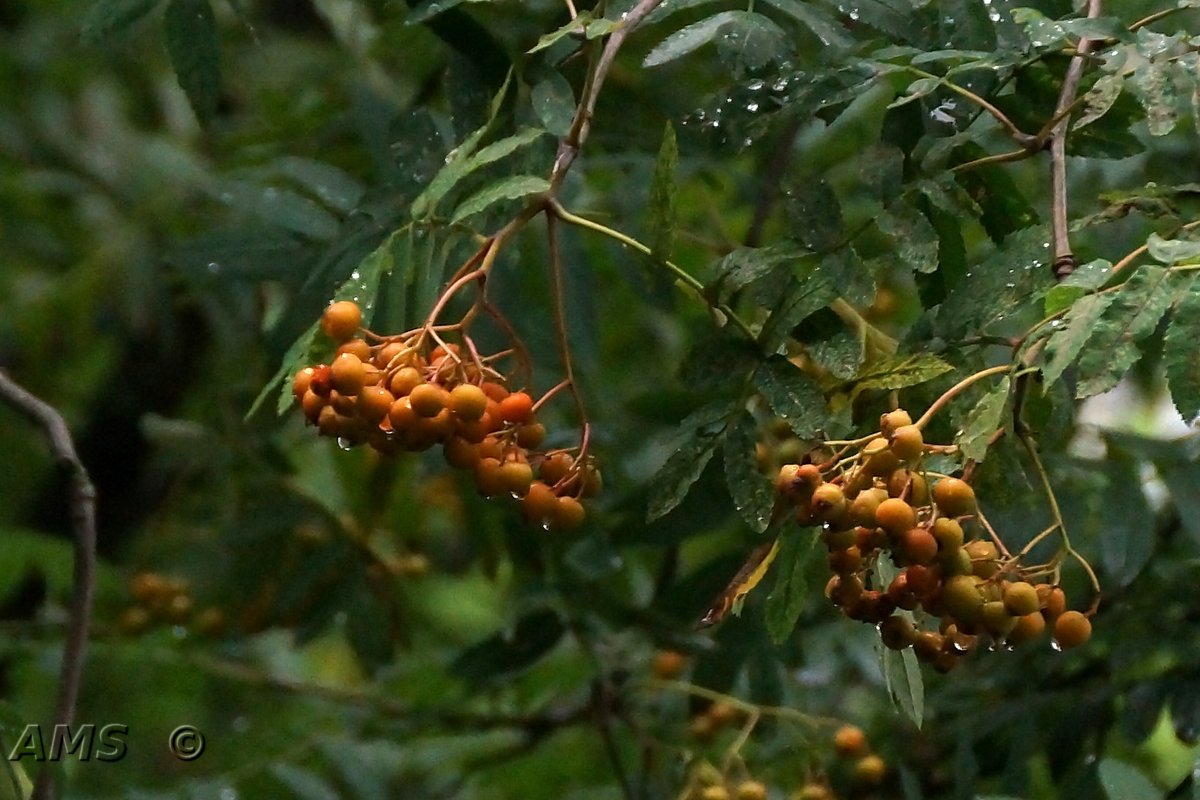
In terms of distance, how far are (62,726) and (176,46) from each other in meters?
0.59

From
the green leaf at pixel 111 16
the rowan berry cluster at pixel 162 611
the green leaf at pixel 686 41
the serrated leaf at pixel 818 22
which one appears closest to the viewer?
the green leaf at pixel 686 41

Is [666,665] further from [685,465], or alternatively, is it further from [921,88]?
[921,88]

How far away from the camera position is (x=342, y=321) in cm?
92

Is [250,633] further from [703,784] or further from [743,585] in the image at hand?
[743,585]

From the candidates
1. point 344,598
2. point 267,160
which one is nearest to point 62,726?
point 344,598

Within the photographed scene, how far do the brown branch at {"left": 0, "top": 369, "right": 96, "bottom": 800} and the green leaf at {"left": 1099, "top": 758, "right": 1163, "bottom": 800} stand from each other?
816mm

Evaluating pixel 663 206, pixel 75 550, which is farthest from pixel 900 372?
pixel 75 550

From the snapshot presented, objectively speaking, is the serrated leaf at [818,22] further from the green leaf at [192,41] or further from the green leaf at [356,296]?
the green leaf at [192,41]

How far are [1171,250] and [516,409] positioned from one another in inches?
16.1

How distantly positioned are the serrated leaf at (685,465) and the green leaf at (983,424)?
0.67ft

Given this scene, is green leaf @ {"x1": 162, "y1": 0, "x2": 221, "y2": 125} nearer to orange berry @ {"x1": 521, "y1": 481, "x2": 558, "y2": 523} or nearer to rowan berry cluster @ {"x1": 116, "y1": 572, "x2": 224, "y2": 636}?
orange berry @ {"x1": 521, "y1": 481, "x2": 558, "y2": 523}

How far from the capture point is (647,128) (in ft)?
5.68

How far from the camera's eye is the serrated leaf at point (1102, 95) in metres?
0.94

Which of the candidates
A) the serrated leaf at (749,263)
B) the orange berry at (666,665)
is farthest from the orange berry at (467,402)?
the orange berry at (666,665)
